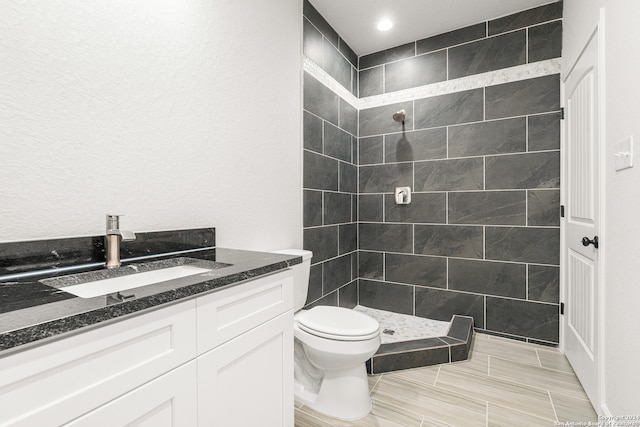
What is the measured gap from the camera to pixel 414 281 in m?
2.84

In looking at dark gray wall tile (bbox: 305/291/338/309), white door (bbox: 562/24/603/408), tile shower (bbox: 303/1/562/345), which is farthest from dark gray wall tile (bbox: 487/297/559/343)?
dark gray wall tile (bbox: 305/291/338/309)

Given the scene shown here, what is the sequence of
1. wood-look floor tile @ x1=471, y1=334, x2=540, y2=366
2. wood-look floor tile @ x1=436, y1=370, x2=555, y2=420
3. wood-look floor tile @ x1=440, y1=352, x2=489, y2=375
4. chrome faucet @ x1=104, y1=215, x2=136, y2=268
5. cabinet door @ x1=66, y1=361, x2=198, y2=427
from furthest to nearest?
wood-look floor tile @ x1=471, y1=334, x2=540, y2=366
wood-look floor tile @ x1=440, y1=352, x2=489, y2=375
wood-look floor tile @ x1=436, y1=370, x2=555, y2=420
chrome faucet @ x1=104, y1=215, x2=136, y2=268
cabinet door @ x1=66, y1=361, x2=198, y2=427

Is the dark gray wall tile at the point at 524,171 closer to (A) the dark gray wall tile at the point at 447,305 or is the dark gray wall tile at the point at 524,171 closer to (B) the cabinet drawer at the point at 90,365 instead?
(A) the dark gray wall tile at the point at 447,305

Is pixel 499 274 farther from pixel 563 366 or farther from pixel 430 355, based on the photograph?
pixel 430 355

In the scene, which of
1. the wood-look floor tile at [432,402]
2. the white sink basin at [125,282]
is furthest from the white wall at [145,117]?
the wood-look floor tile at [432,402]

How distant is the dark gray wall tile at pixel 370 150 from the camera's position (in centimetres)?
297

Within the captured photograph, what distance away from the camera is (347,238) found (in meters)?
2.90

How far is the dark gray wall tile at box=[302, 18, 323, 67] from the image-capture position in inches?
90.8

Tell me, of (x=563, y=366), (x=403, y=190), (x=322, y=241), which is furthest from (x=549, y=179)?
(x=322, y=241)

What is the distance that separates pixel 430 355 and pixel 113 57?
2.34 m

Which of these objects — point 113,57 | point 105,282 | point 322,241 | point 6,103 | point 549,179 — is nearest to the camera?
point 6,103

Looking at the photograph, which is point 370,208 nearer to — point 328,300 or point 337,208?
point 337,208

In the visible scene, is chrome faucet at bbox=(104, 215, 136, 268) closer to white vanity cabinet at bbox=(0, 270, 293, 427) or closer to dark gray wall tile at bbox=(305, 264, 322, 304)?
white vanity cabinet at bbox=(0, 270, 293, 427)

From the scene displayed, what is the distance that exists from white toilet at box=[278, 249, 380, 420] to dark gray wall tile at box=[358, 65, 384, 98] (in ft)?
6.51
